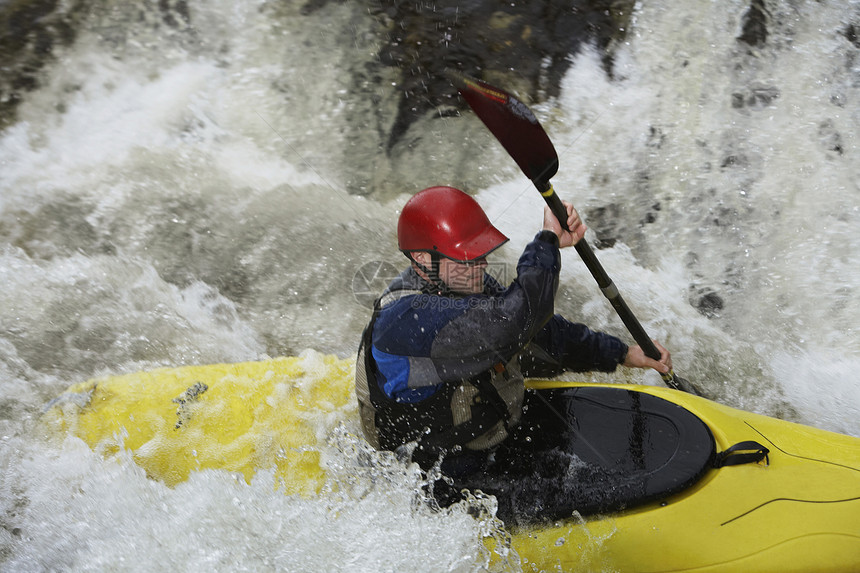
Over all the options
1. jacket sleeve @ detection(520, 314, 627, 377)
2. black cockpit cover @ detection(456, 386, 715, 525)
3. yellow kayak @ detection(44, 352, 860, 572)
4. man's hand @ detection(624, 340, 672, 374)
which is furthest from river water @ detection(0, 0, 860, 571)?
black cockpit cover @ detection(456, 386, 715, 525)

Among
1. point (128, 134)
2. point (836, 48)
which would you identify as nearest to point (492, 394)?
point (128, 134)

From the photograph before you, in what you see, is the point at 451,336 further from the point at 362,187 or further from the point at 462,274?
the point at 362,187

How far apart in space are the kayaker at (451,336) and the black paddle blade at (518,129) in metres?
0.18

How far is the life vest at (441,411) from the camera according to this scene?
6.69 feet

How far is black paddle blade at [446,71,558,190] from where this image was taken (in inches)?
86.5

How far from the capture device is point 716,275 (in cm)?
404

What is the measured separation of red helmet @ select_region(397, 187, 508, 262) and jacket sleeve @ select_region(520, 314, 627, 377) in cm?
63

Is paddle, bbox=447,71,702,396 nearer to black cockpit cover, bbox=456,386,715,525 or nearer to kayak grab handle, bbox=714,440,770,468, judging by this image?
black cockpit cover, bbox=456,386,715,525

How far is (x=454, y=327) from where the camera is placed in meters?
1.92

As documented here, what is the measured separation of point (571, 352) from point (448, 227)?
34.1 inches

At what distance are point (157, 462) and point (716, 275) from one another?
3.25m

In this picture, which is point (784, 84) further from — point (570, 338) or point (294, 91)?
point (294, 91)

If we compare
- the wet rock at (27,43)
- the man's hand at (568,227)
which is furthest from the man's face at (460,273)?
the wet rock at (27,43)

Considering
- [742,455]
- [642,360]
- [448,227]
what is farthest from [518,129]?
[742,455]
